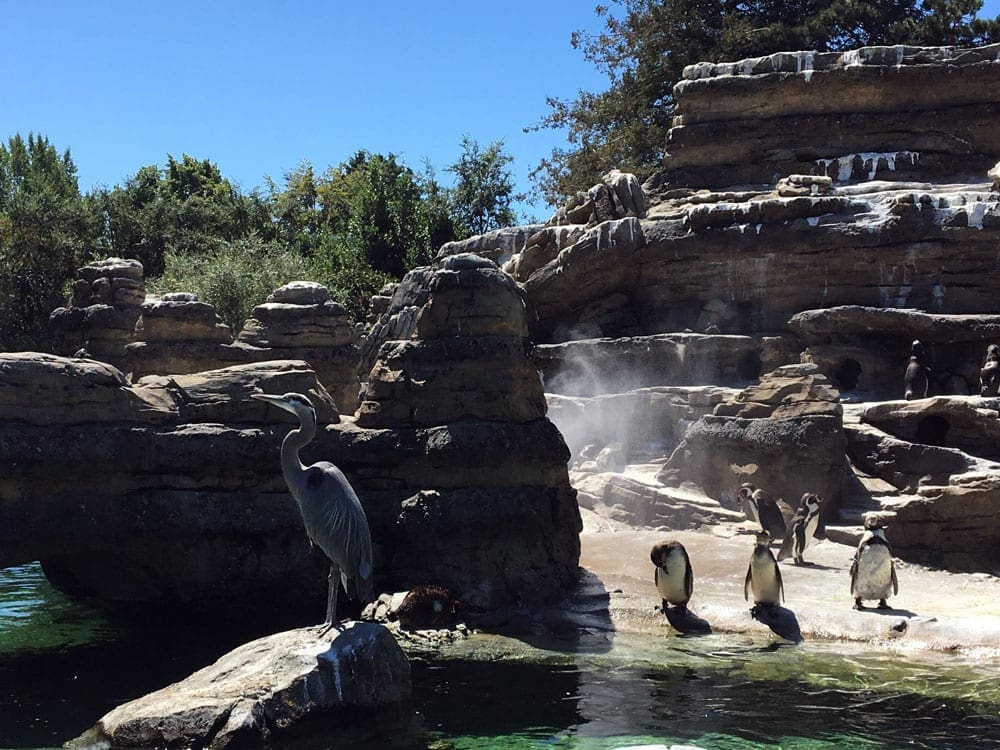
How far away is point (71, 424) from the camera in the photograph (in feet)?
36.3

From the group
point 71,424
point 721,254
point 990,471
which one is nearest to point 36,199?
point 721,254

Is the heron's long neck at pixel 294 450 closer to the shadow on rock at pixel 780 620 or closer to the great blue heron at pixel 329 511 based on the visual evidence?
the great blue heron at pixel 329 511

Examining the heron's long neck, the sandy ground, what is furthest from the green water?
the heron's long neck

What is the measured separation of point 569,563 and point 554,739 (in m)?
4.08

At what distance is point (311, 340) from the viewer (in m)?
20.8

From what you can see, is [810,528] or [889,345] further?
[889,345]

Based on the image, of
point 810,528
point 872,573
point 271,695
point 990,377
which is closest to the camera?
point 271,695

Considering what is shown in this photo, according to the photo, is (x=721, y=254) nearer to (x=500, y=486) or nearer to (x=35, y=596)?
(x=500, y=486)

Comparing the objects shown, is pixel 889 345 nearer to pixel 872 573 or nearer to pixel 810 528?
pixel 810 528

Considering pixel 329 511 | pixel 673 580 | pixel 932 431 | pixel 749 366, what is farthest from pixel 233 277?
pixel 329 511

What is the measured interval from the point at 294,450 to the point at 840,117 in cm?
1841

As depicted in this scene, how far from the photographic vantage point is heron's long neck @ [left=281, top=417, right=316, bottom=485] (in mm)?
9078

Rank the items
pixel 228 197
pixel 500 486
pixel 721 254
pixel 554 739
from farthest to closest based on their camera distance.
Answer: pixel 228 197
pixel 721 254
pixel 500 486
pixel 554 739

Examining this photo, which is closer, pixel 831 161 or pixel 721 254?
pixel 721 254
